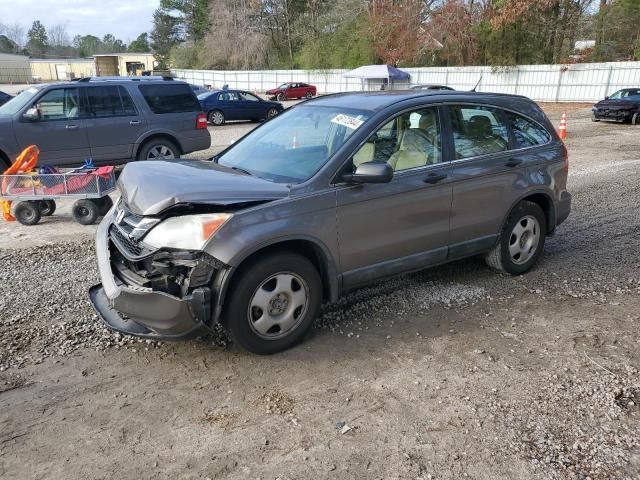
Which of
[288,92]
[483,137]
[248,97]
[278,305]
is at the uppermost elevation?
[483,137]

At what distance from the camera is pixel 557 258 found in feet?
19.8

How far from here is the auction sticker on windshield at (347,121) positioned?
426cm

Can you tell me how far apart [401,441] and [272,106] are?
74.4 feet

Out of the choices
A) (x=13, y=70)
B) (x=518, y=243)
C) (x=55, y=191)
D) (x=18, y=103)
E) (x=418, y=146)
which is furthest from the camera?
(x=13, y=70)

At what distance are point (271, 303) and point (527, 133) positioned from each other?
3304 millimetres

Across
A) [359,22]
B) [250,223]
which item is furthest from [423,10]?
[250,223]

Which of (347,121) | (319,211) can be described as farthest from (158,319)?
(347,121)

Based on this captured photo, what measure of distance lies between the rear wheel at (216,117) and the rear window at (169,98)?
39.7 feet

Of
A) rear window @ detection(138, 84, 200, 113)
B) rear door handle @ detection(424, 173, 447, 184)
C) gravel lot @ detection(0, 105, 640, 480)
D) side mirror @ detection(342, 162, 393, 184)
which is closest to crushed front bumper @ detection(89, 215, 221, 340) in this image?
gravel lot @ detection(0, 105, 640, 480)

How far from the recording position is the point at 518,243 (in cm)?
543

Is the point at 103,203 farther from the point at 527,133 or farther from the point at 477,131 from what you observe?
the point at 527,133

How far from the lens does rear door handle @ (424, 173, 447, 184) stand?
4.52 m

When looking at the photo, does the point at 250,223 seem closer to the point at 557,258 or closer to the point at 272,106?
the point at 557,258

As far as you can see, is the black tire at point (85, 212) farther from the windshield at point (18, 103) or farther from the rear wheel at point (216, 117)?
the rear wheel at point (216, 117)
